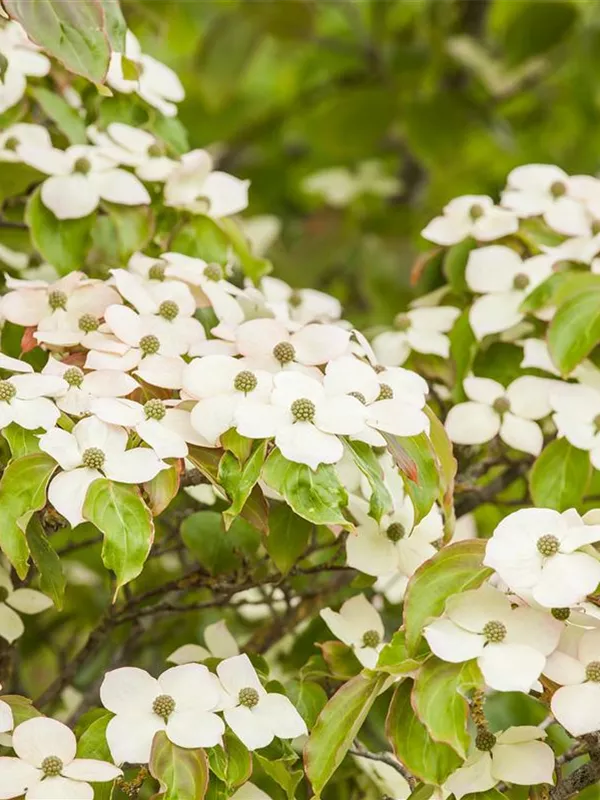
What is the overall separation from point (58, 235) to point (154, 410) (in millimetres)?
308

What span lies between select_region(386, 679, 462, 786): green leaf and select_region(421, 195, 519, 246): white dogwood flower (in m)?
0.49

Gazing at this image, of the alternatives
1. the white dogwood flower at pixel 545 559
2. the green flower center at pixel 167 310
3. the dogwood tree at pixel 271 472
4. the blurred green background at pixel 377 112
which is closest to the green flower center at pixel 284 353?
the dogwood tree at pixel 271 472

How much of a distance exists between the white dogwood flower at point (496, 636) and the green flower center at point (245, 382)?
7.8 inches

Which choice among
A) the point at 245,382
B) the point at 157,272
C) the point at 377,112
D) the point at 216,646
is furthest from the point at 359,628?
the point at 377,112

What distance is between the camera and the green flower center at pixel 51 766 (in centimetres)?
74

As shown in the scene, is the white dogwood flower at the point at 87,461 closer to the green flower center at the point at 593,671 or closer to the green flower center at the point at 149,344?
the green flower center at the point at 149,344

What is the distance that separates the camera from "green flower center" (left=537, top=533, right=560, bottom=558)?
75 centimetres

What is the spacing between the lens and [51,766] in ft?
2.44

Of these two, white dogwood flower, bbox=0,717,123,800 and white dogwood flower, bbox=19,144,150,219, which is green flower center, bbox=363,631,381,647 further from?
white dogwood flower, bbox=19,144,150,219

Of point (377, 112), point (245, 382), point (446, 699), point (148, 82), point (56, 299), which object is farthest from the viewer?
point (377, 112)

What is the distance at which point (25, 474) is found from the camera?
0.75 meters

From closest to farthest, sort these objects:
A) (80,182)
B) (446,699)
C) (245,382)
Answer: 1. (446,699)
2. (245,382)
3. (80,182)

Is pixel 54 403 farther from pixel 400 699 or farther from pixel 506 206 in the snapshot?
pixel 506 206

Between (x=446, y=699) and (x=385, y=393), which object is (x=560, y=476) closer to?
(x=385, y=393)
